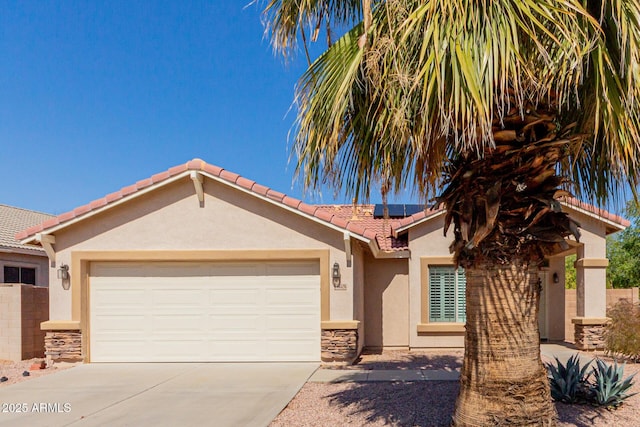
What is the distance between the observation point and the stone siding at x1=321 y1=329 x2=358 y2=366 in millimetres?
11227

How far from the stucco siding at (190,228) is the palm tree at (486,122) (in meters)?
5.87

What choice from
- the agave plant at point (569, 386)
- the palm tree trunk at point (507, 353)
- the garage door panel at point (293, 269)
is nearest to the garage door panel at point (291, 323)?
the garage door panel at point (293, 269)

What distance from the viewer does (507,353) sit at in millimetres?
5004

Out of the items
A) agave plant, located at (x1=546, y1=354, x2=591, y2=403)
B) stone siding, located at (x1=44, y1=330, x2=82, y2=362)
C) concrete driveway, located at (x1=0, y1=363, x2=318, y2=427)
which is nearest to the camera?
agave plant, located at (x1=546, y1=354, x2=591, y2=403)

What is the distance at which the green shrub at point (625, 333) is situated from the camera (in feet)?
36.2

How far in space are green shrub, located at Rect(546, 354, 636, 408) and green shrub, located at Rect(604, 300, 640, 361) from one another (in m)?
4.34

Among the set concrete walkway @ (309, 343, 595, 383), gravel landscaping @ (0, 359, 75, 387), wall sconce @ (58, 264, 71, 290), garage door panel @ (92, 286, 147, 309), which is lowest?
gravel landscaping @ (0, 359, 75, 387)

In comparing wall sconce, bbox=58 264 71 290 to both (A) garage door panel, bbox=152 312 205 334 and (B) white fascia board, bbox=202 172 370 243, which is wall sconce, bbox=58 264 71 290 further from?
(B) white fascia board, bbox=202 172 370 243

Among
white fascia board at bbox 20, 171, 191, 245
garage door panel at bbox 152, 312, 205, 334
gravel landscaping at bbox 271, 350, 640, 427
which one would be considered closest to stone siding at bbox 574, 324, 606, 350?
gravel landscaping at bbox 271, 350, 640, 427

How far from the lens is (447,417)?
21.7 ft

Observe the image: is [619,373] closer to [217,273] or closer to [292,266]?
[292,266]

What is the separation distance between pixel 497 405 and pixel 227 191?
329 inches

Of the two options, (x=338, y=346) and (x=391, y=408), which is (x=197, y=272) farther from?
(x=391, y=408)

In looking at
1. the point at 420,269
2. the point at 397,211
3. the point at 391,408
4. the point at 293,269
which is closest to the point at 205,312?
the point at 293,269
